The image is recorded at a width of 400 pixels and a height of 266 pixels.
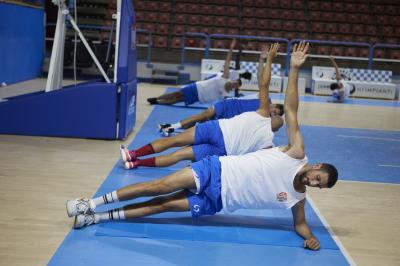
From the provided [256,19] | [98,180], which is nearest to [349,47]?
[256,19]

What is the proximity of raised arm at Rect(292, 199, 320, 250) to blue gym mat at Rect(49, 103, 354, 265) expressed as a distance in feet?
0.21

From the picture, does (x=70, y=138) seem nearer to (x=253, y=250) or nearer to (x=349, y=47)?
(x=253, y=250)

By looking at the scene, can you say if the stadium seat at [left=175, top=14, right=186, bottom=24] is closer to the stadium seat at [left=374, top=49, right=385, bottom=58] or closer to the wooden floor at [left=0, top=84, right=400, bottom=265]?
the stadium seat at [left=374, top=49, right=385, bottom=58]

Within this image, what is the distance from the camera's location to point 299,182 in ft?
13.9

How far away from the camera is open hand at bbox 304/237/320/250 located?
4203 millimetres

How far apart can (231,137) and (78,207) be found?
2.19 m

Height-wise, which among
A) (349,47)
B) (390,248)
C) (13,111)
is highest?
(349,47)

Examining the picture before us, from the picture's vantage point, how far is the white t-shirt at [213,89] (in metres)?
10.4

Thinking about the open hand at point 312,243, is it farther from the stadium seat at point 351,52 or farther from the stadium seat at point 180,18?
the stadium seat at point 180,18

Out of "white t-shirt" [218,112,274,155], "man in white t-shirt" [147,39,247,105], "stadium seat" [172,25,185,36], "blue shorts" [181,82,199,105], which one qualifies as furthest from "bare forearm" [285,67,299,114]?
"stadium seat" [172,25,185,36]

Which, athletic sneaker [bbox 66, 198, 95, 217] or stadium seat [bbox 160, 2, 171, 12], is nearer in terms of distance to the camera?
athletic sneaker [bbox 66, 198, 95, 217]

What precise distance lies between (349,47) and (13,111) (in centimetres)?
1423

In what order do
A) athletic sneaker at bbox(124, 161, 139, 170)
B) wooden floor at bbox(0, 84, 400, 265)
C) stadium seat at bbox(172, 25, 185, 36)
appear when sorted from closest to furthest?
wooden floor at bbox(0, 84, 400, 265) → athletic sneaker at bbox(124, 161, 139, 170) → stadium seat at bbox(172, 25, 185, 36)

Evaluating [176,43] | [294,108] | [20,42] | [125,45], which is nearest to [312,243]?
[294,108]
